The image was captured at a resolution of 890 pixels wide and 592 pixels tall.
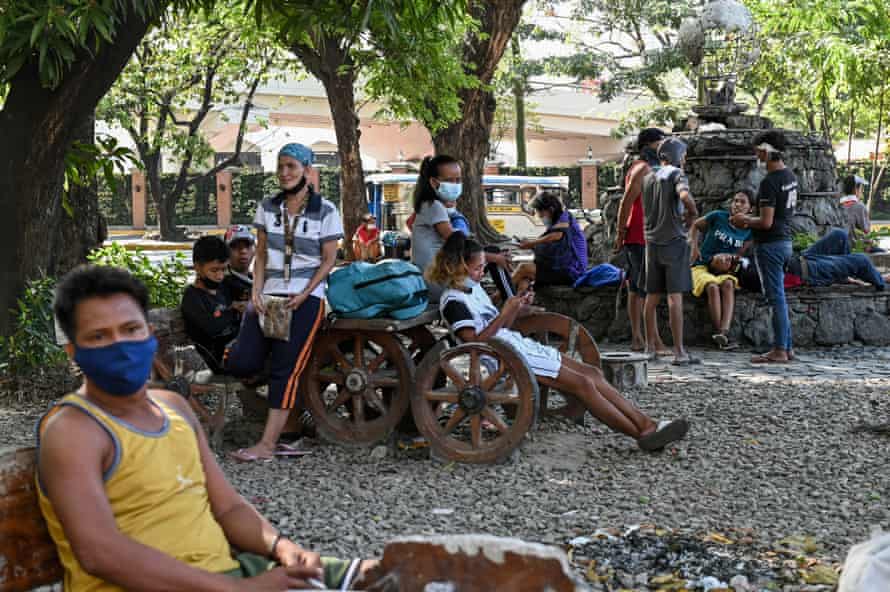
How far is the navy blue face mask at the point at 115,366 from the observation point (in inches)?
108

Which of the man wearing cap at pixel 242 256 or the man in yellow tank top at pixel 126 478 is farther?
the man wearing cap at pixel 242 256

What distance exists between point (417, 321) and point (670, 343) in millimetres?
4965

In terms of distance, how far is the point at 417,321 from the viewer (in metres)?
6.47

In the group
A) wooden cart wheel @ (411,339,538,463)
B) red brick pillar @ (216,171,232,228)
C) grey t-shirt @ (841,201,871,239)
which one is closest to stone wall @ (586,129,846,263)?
grey t-shirt @ (841,201,871,239)

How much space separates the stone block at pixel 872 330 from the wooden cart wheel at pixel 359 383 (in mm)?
5971

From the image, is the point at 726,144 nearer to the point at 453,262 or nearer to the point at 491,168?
the point at 453,262

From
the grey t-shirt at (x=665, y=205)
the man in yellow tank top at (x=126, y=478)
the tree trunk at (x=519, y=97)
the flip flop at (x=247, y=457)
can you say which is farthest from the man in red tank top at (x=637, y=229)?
the tree trunk at (x=519, y=97)

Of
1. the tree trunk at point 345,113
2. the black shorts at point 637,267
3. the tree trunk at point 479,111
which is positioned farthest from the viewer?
the tree trunk at point 479,111

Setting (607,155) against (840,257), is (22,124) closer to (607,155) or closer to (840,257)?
(840,257)

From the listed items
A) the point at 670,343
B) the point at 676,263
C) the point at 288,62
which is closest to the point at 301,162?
the point at 676,263

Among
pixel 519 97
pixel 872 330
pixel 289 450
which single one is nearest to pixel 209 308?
pixel 289 450

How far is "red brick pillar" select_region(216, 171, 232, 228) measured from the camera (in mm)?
40156

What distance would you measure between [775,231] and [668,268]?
948mm

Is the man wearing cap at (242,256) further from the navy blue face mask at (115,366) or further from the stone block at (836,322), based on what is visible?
the stone block at (836,322)
